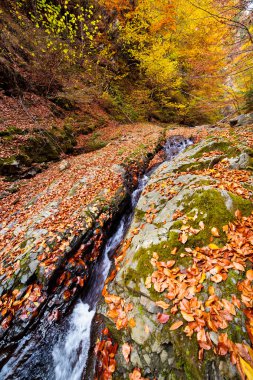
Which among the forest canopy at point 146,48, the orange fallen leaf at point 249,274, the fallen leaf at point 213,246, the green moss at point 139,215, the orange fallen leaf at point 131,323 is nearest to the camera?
the orange fallen leaf at point 249,274

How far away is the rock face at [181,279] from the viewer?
197 cm

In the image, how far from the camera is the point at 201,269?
2.50m

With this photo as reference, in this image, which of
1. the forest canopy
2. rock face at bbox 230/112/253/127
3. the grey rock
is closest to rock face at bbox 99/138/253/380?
the grey rock

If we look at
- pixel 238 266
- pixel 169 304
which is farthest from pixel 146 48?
pixel 169 304

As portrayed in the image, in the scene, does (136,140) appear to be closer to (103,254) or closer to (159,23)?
(103,254)

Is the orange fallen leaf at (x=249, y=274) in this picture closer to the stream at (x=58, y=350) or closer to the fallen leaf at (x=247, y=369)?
the fallen leaf at (x=247, y=369)

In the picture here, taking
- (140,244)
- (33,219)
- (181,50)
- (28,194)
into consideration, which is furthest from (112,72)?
(140,244)

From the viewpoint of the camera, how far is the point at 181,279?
2.50 m

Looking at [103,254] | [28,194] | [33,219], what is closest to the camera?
[103,254]

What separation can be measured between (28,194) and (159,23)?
15.9 m

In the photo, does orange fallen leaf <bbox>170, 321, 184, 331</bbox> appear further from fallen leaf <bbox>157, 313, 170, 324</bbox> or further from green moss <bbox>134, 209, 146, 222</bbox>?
green moss <bbox>134, 209, 146, 222</bbox>

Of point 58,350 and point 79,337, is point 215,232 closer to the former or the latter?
point 79,337

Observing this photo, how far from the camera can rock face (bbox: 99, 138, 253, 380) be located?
1.97 metres

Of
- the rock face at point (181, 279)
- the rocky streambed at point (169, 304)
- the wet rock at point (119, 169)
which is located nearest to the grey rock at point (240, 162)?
the rocky streambed at point (169, 304)
